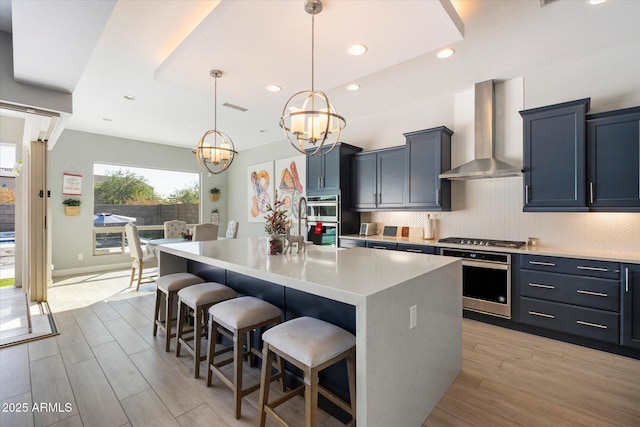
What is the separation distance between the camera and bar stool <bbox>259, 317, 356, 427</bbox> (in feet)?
4.53

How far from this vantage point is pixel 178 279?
8.82ft

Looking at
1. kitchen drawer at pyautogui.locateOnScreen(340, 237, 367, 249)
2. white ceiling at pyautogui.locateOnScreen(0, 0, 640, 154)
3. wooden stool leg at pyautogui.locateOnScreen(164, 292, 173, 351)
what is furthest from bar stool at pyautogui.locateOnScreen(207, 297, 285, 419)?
kitchen drawer at pyautogui.locateOnScreen(340, 237, 367, 249)

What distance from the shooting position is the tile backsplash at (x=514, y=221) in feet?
9.75

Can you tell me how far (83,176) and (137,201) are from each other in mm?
1125

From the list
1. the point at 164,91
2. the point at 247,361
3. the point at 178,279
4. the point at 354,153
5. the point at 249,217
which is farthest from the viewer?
the point at 249,217

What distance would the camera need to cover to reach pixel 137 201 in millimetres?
6738

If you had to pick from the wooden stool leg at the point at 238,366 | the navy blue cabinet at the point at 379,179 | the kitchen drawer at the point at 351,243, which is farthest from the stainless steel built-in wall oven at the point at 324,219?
the wooden stool leg at the point at 238,366

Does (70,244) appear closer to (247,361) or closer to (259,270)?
(247,361)

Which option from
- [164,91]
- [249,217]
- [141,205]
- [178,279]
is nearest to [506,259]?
[178,279]

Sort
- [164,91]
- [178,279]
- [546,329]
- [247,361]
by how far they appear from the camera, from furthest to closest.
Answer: [164,91]
[546,329]
[178,279]
[247,361]

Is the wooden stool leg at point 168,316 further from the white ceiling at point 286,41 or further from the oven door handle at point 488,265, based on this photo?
the oven door handle at point 488,265

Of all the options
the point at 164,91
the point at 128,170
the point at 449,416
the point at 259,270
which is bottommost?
the point at 449,416

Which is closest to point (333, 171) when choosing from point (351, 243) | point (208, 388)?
point (351, 243)

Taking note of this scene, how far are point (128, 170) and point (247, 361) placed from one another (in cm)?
592
